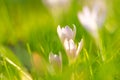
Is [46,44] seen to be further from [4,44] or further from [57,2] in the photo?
[57,2]

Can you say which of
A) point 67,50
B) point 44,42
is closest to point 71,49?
point 67,50

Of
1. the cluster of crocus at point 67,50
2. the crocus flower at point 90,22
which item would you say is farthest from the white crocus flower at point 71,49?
the crocus flower at point 90,22

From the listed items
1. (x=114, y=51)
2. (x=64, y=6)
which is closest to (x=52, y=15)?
(x=64, y=6)

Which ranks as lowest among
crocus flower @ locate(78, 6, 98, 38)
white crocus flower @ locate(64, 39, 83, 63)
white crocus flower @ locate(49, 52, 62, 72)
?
white crocus flower @ locate(49, 52, 62, 72)

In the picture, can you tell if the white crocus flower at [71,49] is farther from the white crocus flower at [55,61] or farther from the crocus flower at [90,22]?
the crocus flower at [90,22]

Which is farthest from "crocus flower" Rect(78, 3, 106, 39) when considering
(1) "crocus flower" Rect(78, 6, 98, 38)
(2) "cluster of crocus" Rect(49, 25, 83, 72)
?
(2) "cluster of crocus" Rect(49, 25, 83, 72)

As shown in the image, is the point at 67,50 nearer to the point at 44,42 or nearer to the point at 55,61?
the point at 55,61

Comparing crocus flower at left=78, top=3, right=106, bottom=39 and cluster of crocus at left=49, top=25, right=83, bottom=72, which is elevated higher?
crocus flower at left=78, top=3, right=106, bottom=39

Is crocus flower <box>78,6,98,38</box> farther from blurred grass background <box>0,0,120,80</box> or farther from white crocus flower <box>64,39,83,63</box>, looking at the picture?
white crocus flower <box>64,39,83,63</box>

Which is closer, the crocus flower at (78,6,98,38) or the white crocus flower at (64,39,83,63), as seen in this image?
the white crocus flower at (64,39,83,63)

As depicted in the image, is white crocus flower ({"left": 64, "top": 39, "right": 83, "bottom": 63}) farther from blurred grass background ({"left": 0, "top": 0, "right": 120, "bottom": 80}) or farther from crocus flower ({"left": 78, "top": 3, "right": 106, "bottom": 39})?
crocus flower ({"left": 78, "top": 3, "right": 106, "bottom": 39})
